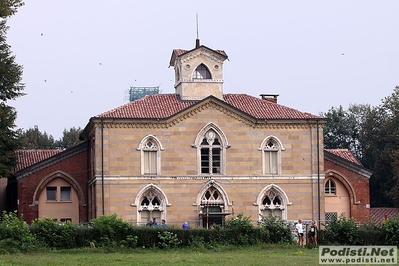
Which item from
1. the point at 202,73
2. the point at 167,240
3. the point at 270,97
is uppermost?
the point at 202,73

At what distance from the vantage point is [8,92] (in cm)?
5450

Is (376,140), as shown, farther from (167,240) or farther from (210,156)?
(167,240)

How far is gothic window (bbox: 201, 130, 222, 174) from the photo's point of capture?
175 feet

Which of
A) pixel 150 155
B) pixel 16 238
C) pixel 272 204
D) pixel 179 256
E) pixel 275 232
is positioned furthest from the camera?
pixel 272 204

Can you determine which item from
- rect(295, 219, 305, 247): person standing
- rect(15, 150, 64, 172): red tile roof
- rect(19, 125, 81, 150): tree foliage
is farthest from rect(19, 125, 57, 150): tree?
rect(295, 219, 305, 247): person standing

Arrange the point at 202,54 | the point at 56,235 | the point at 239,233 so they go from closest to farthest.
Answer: the point at 56,235 → the point at 239,233 → the point at 202,54

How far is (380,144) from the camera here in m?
79.9

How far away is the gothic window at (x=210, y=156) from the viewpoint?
53.2 m

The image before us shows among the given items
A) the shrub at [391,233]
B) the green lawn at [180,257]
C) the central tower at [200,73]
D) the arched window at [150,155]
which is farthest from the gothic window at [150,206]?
the shrub at [391,233]

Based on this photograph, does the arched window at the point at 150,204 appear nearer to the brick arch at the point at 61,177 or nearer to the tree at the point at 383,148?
the brick arch at the point at 61,177

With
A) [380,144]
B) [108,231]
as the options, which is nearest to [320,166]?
[108,231]

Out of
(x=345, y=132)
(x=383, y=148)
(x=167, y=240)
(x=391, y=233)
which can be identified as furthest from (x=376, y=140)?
(x=167, y=240)

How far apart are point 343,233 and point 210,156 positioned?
12.6 metres

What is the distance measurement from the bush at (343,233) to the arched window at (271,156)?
36.8 ft
